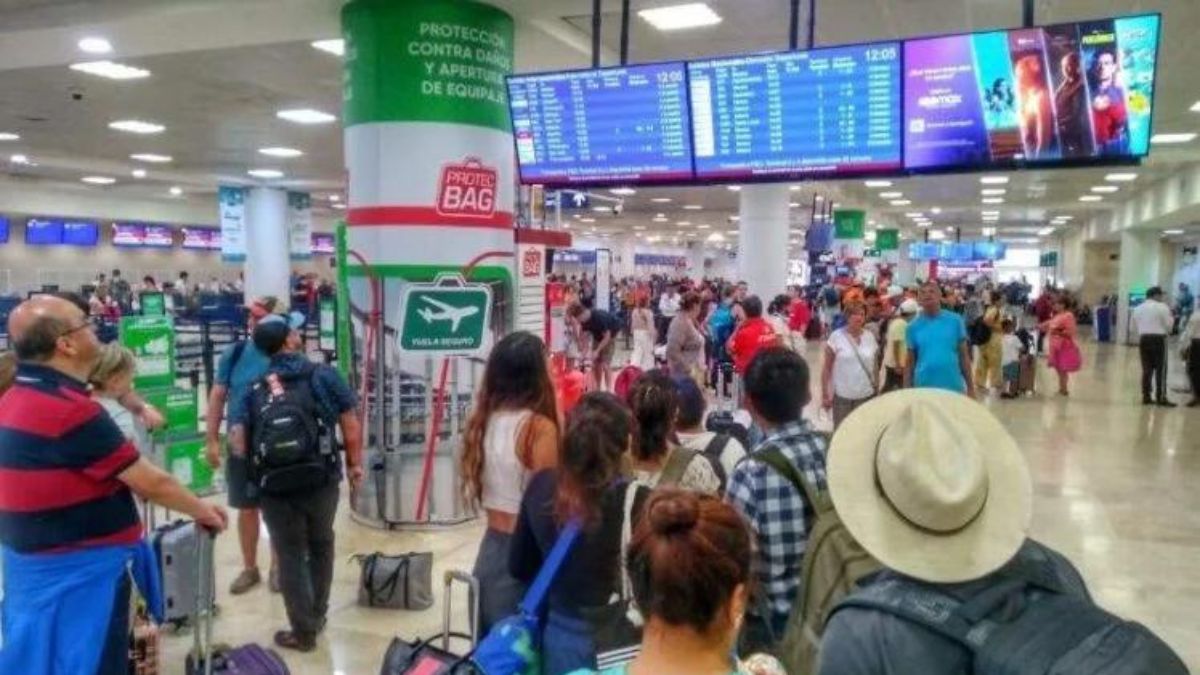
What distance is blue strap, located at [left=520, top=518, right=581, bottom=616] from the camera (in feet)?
7.59

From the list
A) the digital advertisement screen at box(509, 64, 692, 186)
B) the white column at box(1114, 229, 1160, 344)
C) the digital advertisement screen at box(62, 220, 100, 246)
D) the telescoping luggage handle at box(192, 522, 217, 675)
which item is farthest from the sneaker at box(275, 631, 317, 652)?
the digital advertisement screen at box(62, 220, 100, 246)

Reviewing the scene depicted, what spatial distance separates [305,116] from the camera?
39.9 feet

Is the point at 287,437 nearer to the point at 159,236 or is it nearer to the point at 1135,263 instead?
the point at 1135,263

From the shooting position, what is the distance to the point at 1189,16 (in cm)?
707

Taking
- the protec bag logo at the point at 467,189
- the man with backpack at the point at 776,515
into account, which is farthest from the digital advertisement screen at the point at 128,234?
the man with backpack at the point at 776,515

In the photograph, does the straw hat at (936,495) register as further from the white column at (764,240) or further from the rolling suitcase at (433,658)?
the white column at (764,240)

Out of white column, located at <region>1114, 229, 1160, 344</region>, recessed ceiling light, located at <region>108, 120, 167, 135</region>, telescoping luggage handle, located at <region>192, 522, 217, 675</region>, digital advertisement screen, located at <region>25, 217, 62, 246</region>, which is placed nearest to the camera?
→ telescoping luggage handle, located at <region>192, 522, 217, 675</region>

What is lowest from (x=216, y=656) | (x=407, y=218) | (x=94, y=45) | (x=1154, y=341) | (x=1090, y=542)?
(x=1090, y=542)

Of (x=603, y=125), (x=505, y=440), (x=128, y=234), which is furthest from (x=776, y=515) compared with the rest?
(x=128, y=234)

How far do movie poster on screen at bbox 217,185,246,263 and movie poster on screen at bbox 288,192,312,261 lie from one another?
122 centimetres

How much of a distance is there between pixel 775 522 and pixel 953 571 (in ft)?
3.28

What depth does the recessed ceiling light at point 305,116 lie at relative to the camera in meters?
11.8

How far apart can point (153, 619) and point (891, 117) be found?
4.22 m

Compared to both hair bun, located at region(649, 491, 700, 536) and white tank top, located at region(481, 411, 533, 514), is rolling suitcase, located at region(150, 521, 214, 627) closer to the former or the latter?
white tank top, located at region(481, 411, 533, 514)
